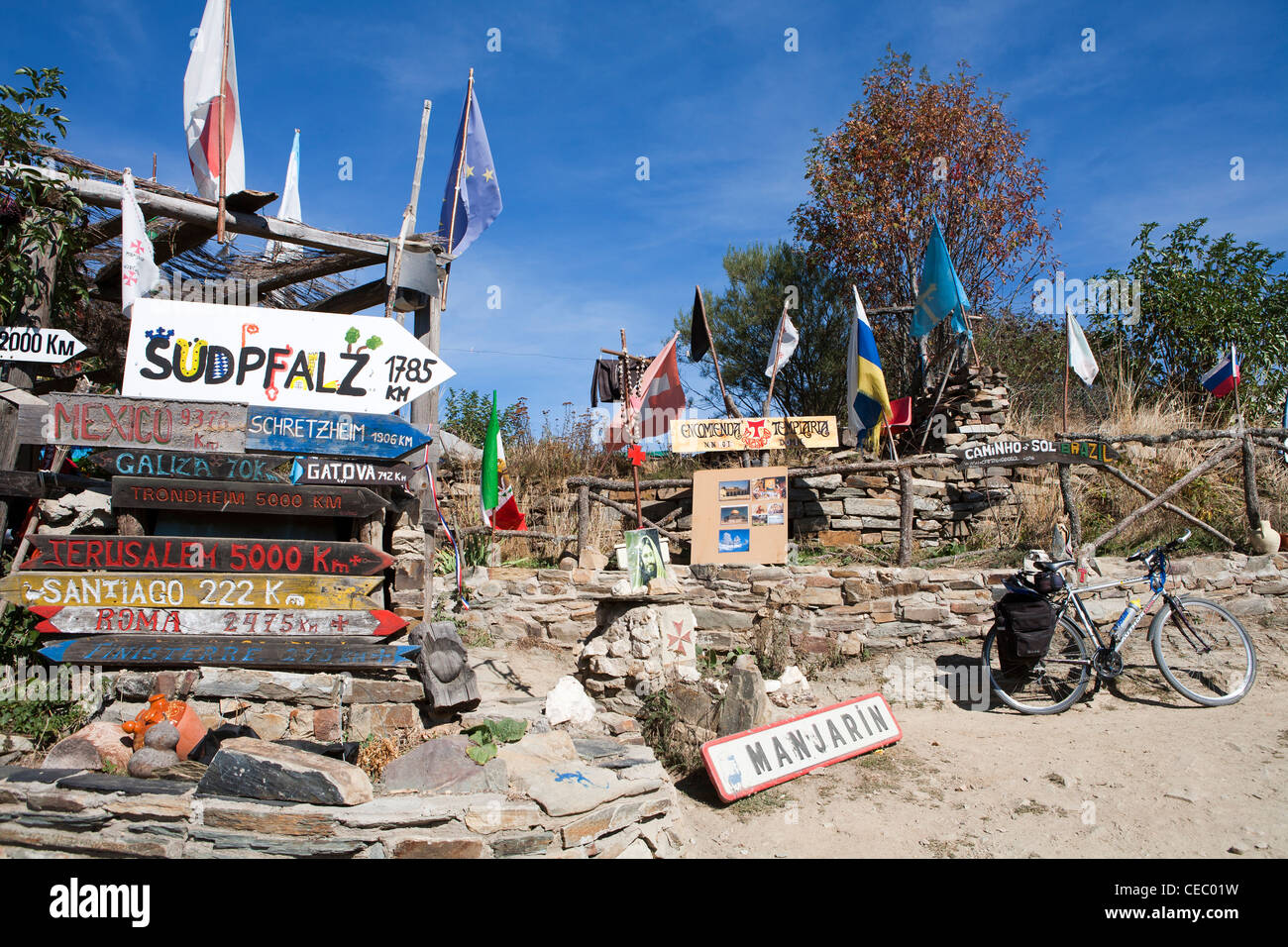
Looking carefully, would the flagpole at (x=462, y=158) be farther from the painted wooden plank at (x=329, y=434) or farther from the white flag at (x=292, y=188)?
the white flag at (x=292, y=188)

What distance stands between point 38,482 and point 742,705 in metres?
5.05

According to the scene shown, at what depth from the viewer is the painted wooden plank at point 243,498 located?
17.2 ft

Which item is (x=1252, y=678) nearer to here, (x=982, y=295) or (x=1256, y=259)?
(x=1256, y=259)

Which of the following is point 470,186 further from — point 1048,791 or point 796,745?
point 1048,791

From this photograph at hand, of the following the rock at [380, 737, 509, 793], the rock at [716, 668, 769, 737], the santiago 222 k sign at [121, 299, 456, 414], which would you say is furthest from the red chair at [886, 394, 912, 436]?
the rock at [380, 737, 509, 793]

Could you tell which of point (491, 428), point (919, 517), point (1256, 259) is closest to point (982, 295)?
point (1256, 259)

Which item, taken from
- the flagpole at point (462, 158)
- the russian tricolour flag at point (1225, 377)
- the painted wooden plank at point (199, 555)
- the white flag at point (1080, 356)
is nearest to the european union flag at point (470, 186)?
the flagpole at point (462, 158)

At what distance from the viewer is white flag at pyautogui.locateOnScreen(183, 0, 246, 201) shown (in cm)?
615

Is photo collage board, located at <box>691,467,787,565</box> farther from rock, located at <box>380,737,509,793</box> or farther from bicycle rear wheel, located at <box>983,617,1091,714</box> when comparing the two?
rock, located at <box>380,737,509,793</box>

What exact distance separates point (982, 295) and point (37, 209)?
1409cm

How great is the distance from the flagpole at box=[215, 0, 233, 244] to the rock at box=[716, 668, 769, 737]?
5050mm

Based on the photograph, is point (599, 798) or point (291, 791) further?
point (599, 798)

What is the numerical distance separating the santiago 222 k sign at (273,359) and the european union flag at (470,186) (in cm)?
160
